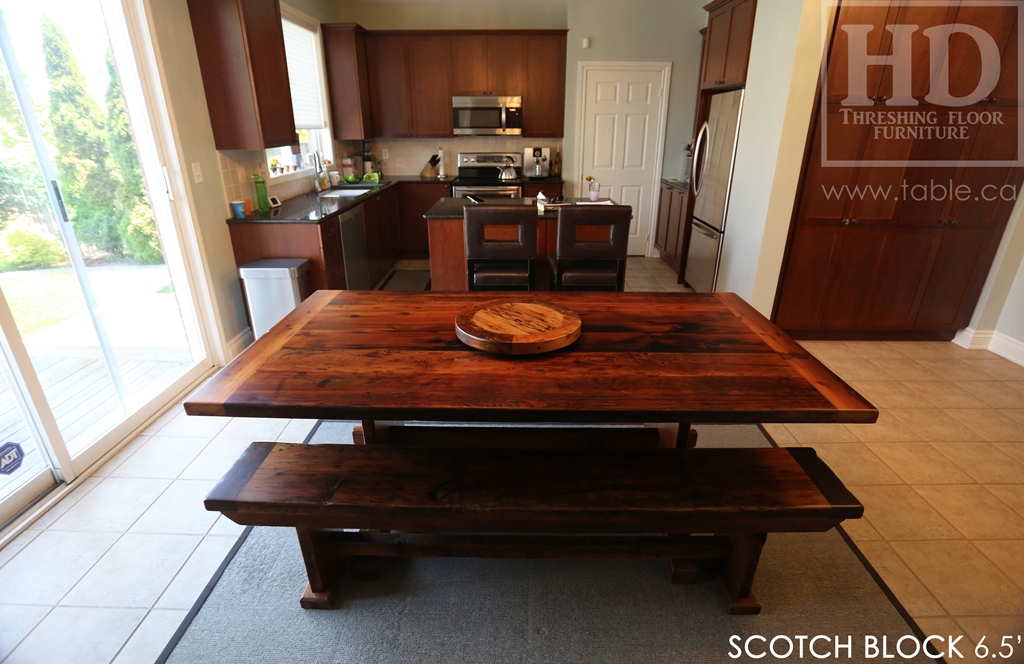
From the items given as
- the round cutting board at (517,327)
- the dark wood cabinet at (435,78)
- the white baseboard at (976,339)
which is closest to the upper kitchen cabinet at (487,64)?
the dark wood cabinet at (435,78)

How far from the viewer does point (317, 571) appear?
164cm

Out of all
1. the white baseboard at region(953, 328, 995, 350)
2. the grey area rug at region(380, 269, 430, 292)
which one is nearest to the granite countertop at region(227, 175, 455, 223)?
the grey area rug at region(380, 269, 430, 292)

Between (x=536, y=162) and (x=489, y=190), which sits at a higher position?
(x=536, y=162)

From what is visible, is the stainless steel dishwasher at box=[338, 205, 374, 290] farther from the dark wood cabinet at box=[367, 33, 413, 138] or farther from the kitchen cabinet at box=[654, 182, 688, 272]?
the kitchen cabinet at box=[654, 182, 688, 272]

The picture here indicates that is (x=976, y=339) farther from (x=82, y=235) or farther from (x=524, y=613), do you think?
(x=82, y=235)

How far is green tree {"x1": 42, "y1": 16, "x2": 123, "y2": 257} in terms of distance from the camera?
218cm

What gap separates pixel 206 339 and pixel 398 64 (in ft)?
12.4

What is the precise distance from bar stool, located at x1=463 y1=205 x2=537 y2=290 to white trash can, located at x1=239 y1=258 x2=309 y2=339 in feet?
3.71

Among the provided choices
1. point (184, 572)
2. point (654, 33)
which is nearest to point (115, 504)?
point (184, 572)

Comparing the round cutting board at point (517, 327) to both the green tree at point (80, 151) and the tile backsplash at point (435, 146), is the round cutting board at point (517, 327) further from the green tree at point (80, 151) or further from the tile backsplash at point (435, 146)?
the tile backsplash at point (435, 146)

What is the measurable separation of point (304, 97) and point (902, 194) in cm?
486

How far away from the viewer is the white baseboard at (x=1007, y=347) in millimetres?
3422

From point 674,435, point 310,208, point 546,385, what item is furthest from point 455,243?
point 546,385

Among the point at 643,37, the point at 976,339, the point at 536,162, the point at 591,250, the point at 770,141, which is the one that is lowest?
the point at 976,339
